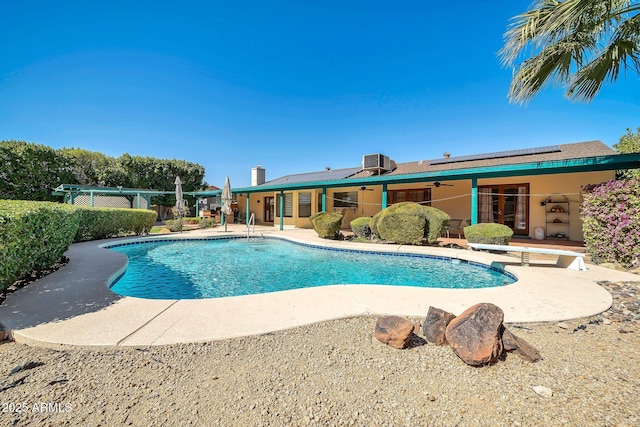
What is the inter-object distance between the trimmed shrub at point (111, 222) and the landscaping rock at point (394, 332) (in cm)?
1128

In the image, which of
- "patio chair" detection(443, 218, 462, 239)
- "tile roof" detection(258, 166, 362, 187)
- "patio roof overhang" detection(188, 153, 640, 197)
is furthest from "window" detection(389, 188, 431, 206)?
"patio roof overhang" detection(188, 153, 640, 197)

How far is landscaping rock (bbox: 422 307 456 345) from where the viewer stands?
9.04ft

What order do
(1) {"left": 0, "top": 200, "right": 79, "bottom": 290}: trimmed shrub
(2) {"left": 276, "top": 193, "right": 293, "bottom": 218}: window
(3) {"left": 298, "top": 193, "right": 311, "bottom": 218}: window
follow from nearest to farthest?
1. (1) {"left": 0, "top": 200, "right": 79, "bottom": 290}: trimmed shrub
2. (3) {"left": 298, "top": 193, "right": 311, "bottom": 218}: window
3. (2) {"left": 276, "top": 193, "right": 293, "bottom": 218}: window

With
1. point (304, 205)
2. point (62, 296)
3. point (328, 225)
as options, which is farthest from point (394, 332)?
point (304, 205)

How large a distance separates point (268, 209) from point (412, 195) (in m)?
11.5

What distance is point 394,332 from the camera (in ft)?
8.93

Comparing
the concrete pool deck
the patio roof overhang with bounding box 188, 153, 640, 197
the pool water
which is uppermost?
the patio roof overhang with bounding box 188, 153, 640, 197

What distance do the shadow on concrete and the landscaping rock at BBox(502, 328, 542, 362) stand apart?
16.1 feet

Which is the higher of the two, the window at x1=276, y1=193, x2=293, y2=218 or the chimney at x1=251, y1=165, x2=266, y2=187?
the chimney at x1=251, y1=165, x2=266, y2=187

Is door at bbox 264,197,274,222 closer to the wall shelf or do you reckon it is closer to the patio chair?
the patio chair

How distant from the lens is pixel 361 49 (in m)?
12.1

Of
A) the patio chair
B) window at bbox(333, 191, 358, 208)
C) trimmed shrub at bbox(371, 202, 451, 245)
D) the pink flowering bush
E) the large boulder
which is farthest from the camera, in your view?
window at bbox(333, 191, 358, 208)

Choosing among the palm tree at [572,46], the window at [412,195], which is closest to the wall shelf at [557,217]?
the window at [412,195]

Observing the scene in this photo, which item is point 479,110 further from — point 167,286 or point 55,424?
point 55,424
